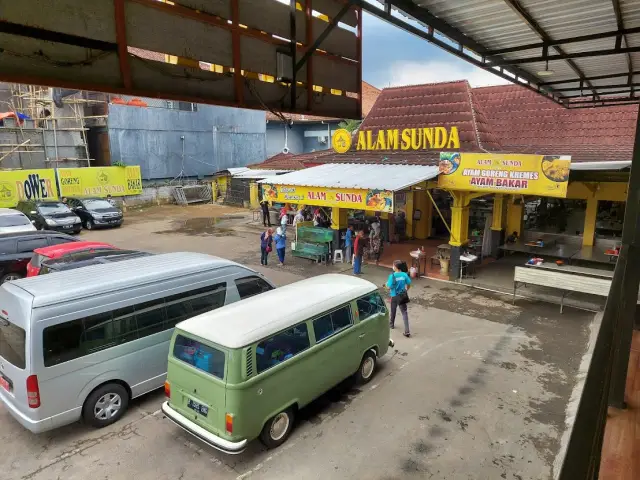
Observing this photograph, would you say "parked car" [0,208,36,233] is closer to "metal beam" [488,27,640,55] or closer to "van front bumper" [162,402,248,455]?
"van front bumper" [162,402,248,455]

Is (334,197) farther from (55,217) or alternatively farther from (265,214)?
(55,217)

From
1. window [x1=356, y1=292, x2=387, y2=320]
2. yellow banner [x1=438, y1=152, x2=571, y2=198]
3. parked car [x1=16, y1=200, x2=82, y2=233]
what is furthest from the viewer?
parked car [x1=16, y1=200, x2=82, y2=233]

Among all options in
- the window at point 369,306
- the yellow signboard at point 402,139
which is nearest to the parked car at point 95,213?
the yellow signboard at point 402,139

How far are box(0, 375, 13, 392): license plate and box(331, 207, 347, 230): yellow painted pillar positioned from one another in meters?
11.4

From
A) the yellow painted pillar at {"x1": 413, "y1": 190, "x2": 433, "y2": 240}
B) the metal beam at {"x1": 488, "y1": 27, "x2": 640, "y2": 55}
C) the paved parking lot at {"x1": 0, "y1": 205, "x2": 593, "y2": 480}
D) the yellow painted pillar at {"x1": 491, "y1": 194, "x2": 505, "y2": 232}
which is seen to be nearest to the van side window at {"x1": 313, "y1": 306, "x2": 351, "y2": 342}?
the paved parking lot at {"x1": 0, "y1": 205, "x2": 593, "y2": 480}

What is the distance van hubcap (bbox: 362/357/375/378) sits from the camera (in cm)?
778

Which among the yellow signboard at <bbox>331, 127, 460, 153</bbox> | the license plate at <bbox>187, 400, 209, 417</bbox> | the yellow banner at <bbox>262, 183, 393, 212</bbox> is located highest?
the yellow signboard at <bbox>331, 127, 460, 153</bbox>

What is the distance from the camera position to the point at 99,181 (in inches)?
1109

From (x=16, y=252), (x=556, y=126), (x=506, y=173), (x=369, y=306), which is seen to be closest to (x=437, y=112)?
(x=556, y=126)

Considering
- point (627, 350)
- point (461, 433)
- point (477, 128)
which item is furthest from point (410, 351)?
point (477, 128)

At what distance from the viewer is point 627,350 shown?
5.50 m

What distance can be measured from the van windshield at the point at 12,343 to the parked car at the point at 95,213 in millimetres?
17734

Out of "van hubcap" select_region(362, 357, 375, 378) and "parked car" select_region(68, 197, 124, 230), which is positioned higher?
"parked car" select_region(68, 197, 124, 230)

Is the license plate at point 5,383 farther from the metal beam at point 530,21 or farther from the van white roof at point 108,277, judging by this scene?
the metal beam at point 530,21
